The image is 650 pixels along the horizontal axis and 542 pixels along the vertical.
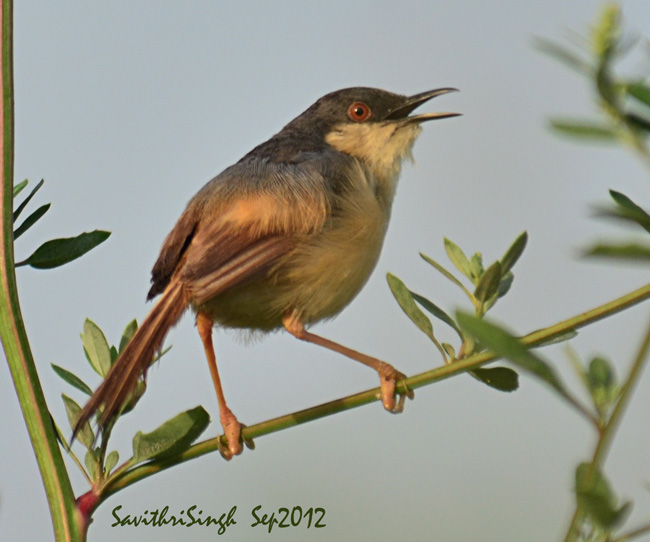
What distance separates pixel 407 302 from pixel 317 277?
1646 millimetres

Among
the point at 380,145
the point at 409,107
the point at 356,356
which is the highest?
the point at 409,107

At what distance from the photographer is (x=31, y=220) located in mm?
2041

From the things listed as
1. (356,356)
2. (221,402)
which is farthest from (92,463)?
(356,356)

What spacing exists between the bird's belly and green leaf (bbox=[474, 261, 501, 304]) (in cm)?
176

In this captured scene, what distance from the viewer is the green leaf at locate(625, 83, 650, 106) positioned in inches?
36.4

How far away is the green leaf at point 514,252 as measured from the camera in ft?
6.46

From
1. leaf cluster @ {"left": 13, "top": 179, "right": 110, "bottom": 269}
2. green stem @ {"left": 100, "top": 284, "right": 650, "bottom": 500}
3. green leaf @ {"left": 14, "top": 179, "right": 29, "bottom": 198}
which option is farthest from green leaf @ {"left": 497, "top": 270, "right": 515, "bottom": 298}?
green leaf @ {"left": 14, "top": 179, "right": 29, "bottom": 198}

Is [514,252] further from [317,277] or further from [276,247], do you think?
[317,277]

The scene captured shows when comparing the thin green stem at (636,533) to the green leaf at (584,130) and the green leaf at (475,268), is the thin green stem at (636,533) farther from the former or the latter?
the green leaf at (475,268)

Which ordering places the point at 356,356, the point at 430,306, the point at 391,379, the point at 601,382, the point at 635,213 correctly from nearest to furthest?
the point at 635,213 < the point at 601,382 < the point at 430,306 < the point at 391,379 < the point at 356,356

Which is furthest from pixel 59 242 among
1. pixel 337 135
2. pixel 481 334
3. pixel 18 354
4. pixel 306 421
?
pixel 337 135

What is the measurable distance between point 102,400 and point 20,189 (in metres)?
0.61

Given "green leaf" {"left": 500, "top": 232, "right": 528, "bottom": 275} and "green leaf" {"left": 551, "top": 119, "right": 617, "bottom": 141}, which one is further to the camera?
"green leaf" {"left": 500, "top": 232, "right": 528, "bottom": 275}

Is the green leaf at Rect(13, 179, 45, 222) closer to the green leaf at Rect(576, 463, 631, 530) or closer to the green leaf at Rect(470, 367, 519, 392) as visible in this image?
the green leaf at Rect(470, 367, 519, 392)
